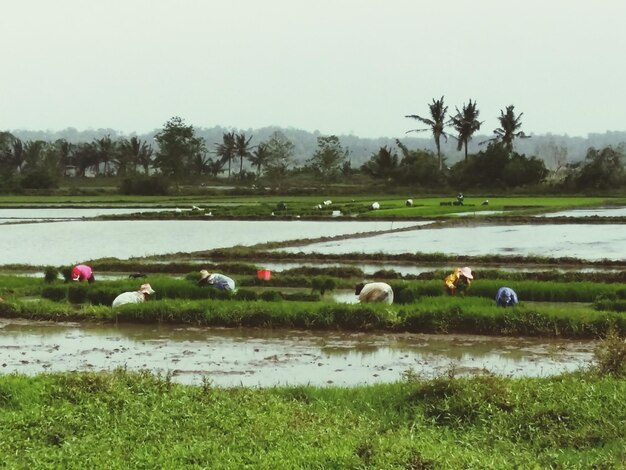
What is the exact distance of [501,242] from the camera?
19.7 m

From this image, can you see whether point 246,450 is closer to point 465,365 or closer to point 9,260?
point 465,365

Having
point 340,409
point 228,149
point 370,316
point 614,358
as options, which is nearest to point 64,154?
point 228,149

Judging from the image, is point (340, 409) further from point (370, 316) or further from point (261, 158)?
point (261, 158)

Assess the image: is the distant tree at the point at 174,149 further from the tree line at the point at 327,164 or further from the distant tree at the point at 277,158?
the distant tree at the point at 277,158

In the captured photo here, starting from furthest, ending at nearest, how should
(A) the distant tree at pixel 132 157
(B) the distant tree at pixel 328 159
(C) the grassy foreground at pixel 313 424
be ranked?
(A) the distant tree at pixel 132 157, (B) the distant tree at pixel 328 159, (C) the grassy foreground at pixel 313 424

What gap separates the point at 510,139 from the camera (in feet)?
174

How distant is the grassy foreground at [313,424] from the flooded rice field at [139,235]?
39.9ft

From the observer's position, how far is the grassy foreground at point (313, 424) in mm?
4242

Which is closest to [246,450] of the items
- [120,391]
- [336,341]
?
[120,391]

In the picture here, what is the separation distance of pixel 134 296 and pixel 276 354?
341 cm

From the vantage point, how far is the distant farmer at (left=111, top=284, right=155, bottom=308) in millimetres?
10711

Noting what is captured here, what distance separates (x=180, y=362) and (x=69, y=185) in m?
55.2

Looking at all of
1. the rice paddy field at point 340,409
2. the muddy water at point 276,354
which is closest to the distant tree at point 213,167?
the rice paddy field at point 340,409

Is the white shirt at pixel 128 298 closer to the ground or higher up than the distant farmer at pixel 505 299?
closer to the ground
